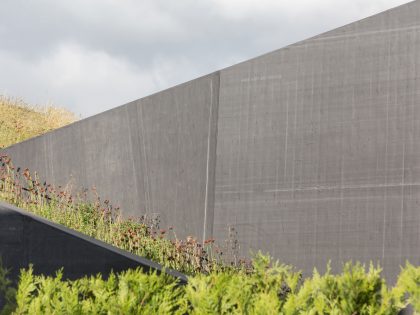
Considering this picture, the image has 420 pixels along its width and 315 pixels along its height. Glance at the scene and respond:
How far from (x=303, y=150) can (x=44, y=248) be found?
13.6ft

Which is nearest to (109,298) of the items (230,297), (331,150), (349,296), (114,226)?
(230,297)

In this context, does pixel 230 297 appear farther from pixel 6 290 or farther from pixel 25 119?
pixel 25 119

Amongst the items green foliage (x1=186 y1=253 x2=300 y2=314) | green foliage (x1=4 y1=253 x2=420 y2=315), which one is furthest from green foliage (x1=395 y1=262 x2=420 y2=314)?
green foliage (x1=186 y1=253 x2=300 y2=314)

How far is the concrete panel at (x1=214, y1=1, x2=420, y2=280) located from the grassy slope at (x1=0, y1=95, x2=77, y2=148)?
8203 mm

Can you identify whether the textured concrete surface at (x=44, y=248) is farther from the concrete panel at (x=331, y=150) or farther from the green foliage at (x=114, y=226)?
the concrete panel at (x=331, y=150)

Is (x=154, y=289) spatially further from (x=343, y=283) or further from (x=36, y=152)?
(x=36, y=152)

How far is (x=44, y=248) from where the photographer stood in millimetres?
7105

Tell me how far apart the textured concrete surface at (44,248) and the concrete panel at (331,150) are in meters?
3.28

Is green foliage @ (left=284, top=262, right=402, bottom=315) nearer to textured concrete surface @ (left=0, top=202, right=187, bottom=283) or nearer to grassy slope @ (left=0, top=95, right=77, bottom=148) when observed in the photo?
textured concrete surface @ (left=0, top=202, right=187, bottom=283)

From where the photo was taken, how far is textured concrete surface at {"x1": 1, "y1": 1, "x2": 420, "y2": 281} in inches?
378

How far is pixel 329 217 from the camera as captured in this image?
9.78 meters

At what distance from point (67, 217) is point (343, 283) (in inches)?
297

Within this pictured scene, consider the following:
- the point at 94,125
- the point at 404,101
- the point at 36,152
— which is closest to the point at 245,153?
the point at 404,101

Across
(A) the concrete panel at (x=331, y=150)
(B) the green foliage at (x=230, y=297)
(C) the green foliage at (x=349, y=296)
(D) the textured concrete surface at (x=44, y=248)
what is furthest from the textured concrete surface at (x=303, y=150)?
(C) the green foliage at (x=349, y=296)
